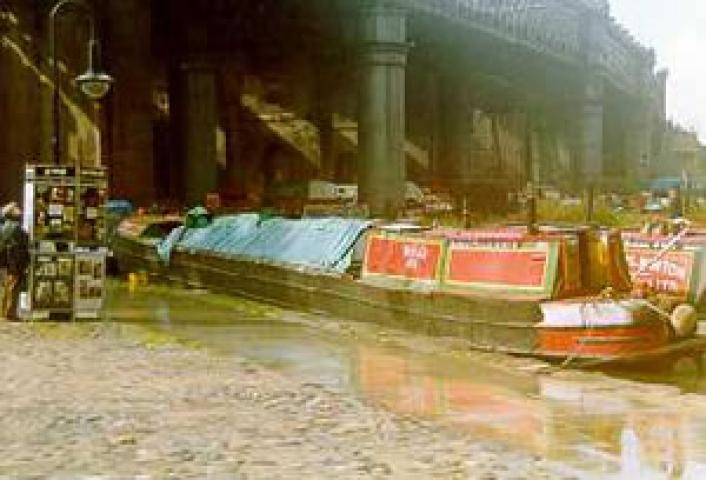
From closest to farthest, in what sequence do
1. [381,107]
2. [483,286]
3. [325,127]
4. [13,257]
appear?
[13,257] < [483,286] < [381,107] < [325,127]

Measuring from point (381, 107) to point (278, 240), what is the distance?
25746 millimetres

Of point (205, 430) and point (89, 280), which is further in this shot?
point (89, 280)

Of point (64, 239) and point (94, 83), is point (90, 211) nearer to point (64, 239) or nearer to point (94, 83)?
point (64, 239)

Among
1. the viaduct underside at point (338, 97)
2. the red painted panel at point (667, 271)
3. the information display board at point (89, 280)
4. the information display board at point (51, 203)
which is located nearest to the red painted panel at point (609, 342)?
the red painted panel at point (667, 271)

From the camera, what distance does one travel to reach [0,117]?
57250mm

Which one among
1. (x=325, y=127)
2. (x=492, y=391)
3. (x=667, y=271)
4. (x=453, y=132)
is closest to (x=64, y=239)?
(x=492, y=391)

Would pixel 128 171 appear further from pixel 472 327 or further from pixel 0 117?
pixel 472 327

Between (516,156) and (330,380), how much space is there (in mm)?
95245

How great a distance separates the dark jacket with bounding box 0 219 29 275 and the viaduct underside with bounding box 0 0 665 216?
27.4 m

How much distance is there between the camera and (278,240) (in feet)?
104

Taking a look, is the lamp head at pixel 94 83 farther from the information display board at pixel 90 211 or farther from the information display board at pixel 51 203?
Answer: the information display board at pixel 51 203

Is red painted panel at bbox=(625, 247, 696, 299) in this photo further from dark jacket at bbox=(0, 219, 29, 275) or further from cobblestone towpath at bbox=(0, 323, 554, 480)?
dark jacket at bbox=(0, 219, 29, 275)

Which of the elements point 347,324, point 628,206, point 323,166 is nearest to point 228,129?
point 323,166

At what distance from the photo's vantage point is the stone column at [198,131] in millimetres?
59438
